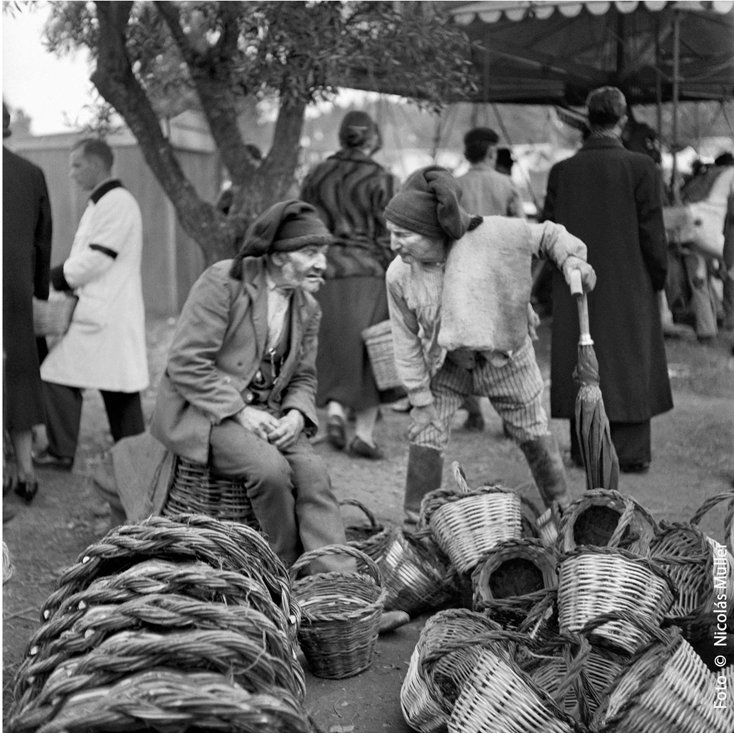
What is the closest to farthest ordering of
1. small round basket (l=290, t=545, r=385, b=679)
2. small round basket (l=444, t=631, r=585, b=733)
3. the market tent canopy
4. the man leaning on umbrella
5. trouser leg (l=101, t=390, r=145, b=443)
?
small round basket (l=444, t=631, r=585, b=733) < small round basket (l=290, t=545, r=385, b=679) < the man leaning on umbrella < trouser leg (l=101, t=390, r=145, b=443) < the market tent canopy

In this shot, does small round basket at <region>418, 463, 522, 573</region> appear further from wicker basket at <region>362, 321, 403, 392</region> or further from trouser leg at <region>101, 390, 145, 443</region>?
trouser leg at <region>101, 390, 145, 443</region>

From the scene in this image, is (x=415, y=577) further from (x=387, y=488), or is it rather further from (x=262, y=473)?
(x=387, y=488)

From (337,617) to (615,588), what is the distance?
0.88 meters

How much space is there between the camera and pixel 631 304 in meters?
5.37

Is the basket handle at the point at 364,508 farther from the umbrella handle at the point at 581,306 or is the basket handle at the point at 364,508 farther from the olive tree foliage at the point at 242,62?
the olive tree foliage at the point at 242,62

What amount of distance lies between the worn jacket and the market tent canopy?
4.72 m

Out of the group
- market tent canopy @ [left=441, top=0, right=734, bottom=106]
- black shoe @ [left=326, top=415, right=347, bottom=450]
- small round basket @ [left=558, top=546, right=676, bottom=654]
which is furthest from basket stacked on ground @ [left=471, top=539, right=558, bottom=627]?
market tent canopy @ [left=441, top=0, right=734, bottom=106]

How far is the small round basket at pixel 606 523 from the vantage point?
326 centimetres

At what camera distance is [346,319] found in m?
6.33

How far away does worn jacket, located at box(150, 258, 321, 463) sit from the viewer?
3.82 meters

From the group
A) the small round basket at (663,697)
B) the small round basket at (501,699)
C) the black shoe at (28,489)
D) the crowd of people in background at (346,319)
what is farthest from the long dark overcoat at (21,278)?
the small round basket at (663,697)

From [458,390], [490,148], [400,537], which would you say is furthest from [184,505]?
[490,148]

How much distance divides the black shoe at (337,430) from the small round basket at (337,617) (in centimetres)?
292

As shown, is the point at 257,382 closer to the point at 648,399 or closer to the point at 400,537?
the point at 400,537
